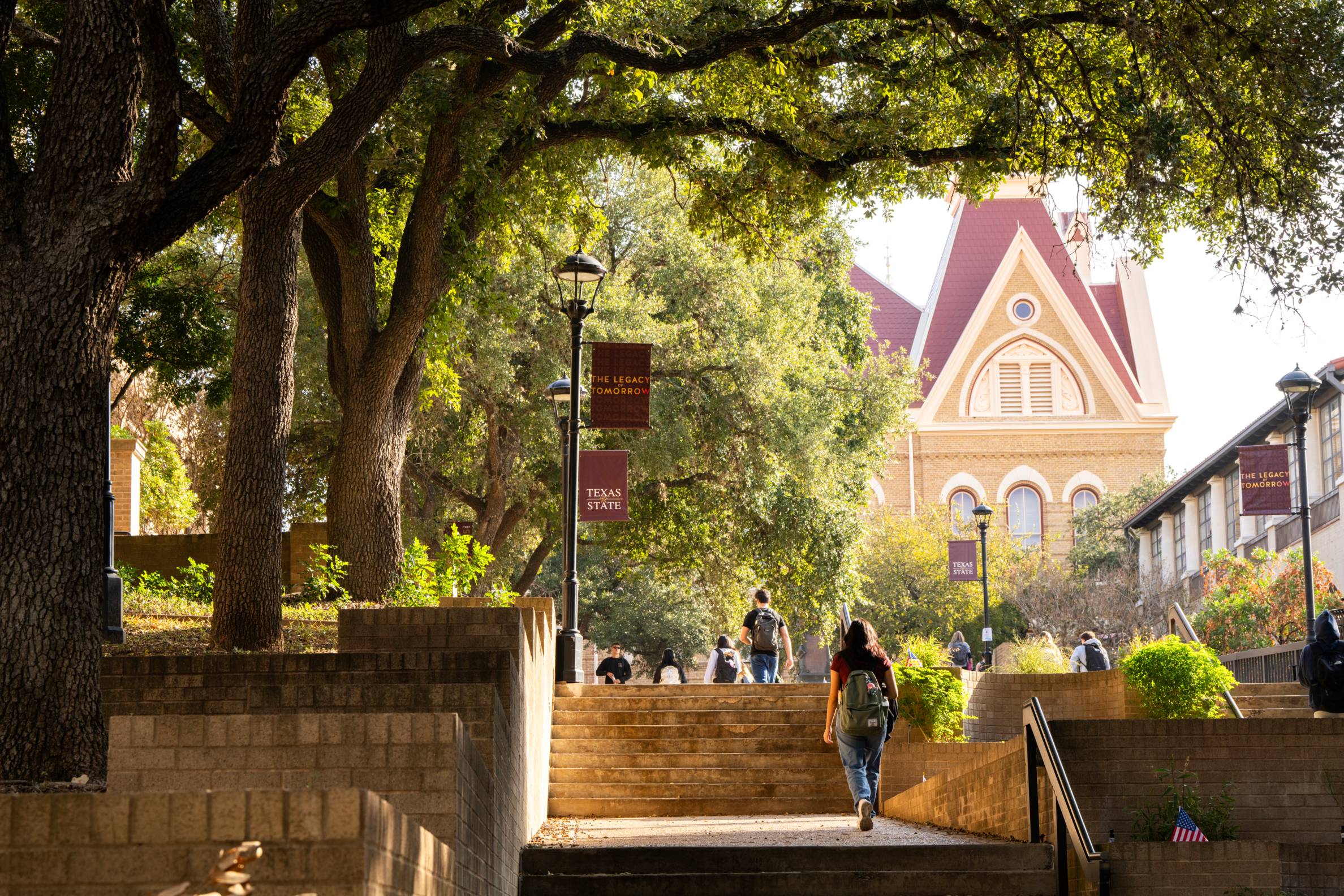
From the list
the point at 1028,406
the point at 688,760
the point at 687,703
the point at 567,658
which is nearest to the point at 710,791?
the point at 688,760

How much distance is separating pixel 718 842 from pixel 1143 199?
20.1 feet

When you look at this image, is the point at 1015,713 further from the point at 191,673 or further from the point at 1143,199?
the point at 191,673

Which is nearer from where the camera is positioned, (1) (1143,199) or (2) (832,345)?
(1) (1143,199)

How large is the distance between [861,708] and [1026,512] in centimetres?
5354

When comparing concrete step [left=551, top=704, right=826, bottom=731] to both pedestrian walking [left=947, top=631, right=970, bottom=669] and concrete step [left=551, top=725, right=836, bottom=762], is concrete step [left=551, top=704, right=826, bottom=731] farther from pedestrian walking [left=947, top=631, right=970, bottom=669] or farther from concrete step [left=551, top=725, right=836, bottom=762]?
pedestrian walking [left=947, top=631, right=970, bottom=669]

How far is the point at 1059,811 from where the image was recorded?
27.8 ft

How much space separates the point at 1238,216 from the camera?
13820 millimetres

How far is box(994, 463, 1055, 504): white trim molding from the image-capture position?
6288 cm

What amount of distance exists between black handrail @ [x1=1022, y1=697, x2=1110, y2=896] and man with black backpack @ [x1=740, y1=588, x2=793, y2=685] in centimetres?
916

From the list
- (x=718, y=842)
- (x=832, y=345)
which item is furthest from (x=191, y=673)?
(x=832, y=345)

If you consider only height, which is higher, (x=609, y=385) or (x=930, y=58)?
(x=930, y=58)

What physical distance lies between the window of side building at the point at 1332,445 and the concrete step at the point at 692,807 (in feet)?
73.6

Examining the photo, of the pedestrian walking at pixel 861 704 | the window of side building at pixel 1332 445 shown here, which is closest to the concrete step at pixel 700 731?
the pedestrian walking at pixel 861 704

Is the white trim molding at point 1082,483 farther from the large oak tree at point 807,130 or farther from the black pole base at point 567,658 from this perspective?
the black pole base at point 567,658
